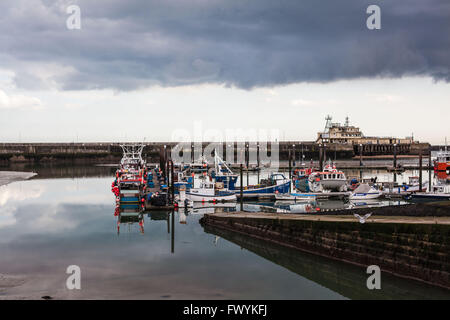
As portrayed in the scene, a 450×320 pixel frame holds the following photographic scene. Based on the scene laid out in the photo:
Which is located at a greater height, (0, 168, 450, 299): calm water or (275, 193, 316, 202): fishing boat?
(275, 193, 316, 202): fishing boat

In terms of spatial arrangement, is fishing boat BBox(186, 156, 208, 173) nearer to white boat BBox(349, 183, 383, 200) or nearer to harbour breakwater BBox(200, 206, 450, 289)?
white boat BBox(349, 183, 383, 200)

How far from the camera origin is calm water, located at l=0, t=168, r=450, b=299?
18.9 m

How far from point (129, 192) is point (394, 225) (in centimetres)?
2737

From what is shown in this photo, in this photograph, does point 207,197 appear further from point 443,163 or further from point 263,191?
point 443,163

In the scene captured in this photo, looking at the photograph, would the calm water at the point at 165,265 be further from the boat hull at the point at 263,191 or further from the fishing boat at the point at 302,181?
the fishing boat at the point at 302,181

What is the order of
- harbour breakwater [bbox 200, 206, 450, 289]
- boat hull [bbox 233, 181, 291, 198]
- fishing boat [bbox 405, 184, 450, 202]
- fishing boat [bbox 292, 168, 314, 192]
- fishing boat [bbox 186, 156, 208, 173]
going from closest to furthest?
harbour breakwater [bbox 200, 206, 450, 289] < fishing boat [bbox 405, 184, 450, 202] < boat hull [bbox 233, 181, 291, 198] < fishing boat [bbox 292, 168, 314, 192] < fishing boat [bbox 186, 156, 208, 173]

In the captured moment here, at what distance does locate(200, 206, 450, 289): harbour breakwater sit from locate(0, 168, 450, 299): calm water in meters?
0.55

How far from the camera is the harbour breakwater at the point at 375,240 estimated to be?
18.2m

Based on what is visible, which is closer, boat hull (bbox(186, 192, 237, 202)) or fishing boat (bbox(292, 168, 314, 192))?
boat hull (bbox(186, 192, 237, 202))

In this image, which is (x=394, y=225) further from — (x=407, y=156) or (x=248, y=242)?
(x=407, y=156)

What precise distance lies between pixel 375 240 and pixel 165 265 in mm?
10130

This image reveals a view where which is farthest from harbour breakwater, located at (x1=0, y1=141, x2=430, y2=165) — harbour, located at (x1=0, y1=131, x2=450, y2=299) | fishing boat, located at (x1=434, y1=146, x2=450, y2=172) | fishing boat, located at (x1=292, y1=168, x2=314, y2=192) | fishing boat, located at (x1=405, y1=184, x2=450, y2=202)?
harbour, located at (x1=0, y1=131, x2=450, y2=299)

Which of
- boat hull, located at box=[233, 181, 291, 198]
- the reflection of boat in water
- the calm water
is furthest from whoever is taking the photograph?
boat hull, located at box=[233, 181, 291, 198]
